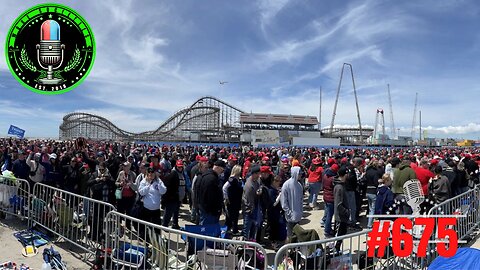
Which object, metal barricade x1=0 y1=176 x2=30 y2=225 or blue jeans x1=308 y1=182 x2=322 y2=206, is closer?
metal barricade x1=0 y1=176 x2=30 y2=225

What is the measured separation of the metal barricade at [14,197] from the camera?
6930 mm

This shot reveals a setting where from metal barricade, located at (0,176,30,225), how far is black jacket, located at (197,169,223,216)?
3860 millimetres

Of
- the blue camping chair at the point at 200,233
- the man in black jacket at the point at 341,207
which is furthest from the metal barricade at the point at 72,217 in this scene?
Result: the man in black jacket at the point at 341,207

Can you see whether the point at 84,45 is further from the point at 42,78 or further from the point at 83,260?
the point at 83,260

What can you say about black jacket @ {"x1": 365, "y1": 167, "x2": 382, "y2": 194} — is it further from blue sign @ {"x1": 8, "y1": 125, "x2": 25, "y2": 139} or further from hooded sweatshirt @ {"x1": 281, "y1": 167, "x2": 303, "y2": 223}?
blue sign @ {"x1": 8, "y1": 125, "x2": 25, "y2": 139}

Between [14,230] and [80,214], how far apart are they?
81.7 inches

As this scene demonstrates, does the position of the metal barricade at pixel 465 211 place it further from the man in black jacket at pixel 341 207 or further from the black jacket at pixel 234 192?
the black jacket at pixel 234 192

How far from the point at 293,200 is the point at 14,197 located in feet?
19.6

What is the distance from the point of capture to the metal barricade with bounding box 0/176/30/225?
22.7ft

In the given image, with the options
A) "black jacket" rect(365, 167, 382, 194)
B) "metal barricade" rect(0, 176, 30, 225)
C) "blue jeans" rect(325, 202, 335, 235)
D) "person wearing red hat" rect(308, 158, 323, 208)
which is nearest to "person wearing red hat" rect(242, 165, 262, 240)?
Result: "blue jeans" rect(325, 202, 335, 235)

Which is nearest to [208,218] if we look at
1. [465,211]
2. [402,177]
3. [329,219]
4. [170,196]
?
[170,196]

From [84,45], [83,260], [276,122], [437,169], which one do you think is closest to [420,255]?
[437,169]

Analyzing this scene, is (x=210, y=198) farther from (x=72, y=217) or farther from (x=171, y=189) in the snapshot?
(x=72, y=217)

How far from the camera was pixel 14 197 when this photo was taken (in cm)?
715
